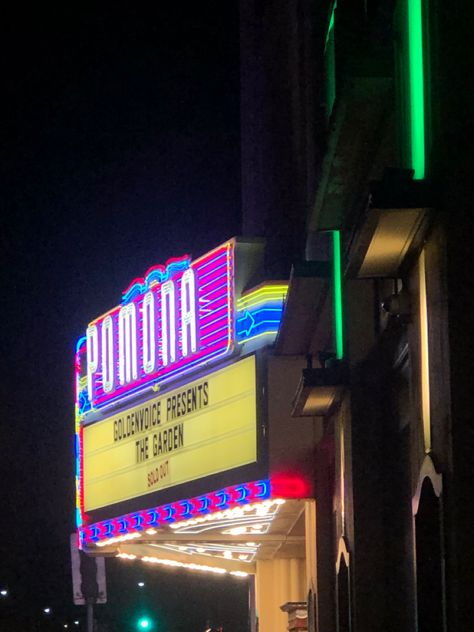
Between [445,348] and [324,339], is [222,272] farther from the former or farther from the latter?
[445,348]

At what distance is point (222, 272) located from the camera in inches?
676

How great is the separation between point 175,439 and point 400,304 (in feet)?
32.9

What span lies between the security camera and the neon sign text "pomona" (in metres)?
8.21

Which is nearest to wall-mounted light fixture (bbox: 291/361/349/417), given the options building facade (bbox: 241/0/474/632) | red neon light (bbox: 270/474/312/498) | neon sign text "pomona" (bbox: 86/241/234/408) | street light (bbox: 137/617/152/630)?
building facade (bbox: 241/0/474/632)

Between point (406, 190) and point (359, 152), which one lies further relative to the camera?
point (359, 152)

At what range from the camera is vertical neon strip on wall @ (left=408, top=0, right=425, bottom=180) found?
26.1ft

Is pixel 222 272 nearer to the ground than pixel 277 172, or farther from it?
nearer to the ground

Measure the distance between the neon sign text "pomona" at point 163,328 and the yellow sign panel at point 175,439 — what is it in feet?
1.29

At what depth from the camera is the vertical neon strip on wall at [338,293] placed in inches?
505

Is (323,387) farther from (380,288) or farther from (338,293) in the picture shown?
(380,288)

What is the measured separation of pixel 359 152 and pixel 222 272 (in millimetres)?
6235

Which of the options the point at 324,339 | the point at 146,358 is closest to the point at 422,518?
the point at 324,339

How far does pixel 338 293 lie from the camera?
1301cm

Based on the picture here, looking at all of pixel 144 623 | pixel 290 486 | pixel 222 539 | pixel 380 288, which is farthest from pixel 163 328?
pixel 144 623
